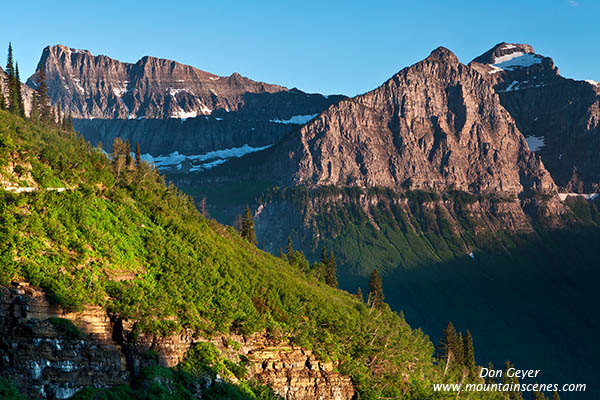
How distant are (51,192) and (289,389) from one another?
1073 inches

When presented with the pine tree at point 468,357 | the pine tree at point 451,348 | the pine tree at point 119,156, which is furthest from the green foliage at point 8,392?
the pine tree at point 468,357

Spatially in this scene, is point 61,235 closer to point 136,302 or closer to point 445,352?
point 136,302

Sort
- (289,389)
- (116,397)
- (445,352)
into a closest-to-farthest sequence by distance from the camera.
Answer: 1. (116,397)
2. (289,389)
3. (445,352)

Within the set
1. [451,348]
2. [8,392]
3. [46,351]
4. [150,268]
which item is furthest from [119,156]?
[451,348]

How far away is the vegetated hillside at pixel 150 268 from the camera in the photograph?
150ft

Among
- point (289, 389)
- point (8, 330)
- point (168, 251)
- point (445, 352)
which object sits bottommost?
point (445, 352)

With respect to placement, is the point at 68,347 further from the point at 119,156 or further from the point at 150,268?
the point at 119,156

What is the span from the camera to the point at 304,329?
6172 cm

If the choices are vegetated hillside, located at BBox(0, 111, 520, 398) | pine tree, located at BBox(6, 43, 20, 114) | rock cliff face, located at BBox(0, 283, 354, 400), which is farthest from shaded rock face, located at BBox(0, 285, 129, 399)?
pine tree, located at BBox(6, 43, 20, 114)

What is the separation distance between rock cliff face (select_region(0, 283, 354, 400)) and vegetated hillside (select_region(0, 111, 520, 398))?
0.95 m

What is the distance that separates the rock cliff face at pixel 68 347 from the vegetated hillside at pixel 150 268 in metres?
0.95

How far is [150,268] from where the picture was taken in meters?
54.5

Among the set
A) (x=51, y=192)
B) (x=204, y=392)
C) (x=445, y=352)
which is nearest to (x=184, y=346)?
(x=204, y=392)

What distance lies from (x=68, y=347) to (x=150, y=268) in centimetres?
1353
